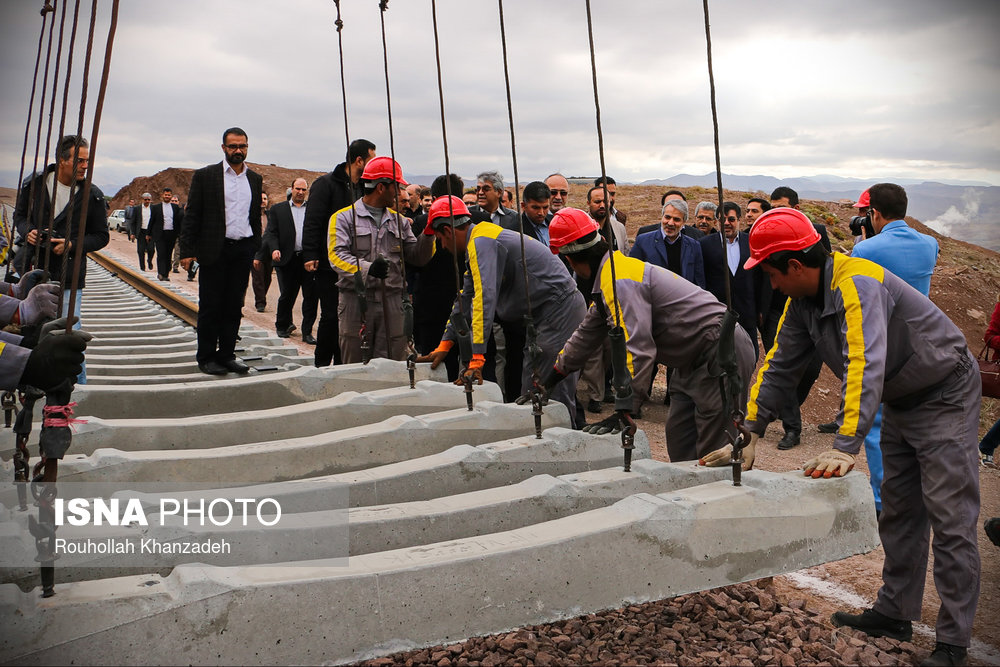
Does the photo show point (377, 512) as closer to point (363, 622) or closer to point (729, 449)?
point (363, 622)

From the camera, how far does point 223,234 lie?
6859 millimetres

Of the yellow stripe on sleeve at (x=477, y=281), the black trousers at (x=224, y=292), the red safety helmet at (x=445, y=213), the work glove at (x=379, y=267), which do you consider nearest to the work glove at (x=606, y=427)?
the yellow stripe on sleeve at (x=477, y=281)

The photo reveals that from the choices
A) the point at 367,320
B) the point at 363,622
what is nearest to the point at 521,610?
the point at 363,622

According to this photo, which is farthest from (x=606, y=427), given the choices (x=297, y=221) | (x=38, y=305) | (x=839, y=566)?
(x=297, y=221)

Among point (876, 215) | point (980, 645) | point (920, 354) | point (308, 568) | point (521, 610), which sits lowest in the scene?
point (980, 645)

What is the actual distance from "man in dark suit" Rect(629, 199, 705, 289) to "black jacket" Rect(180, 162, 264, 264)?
330 cm

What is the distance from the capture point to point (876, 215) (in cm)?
531

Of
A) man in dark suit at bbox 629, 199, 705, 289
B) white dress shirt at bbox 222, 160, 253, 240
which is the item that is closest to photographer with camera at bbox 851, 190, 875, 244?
man in dark suit at bbox 629, 199, 705, 289

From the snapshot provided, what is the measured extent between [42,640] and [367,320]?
4241 mm

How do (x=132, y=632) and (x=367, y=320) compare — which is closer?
(x=132, y=632)

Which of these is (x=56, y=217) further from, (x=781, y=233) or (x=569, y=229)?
(x=781, y=233)

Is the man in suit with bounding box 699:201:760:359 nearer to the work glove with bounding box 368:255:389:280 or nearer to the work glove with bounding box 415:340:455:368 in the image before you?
the work glove with bounding box 415:340:455:368

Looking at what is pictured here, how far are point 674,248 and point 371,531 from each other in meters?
4.78

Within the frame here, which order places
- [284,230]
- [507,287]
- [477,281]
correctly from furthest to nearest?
[284,230] < [507,287] < [477,281]
